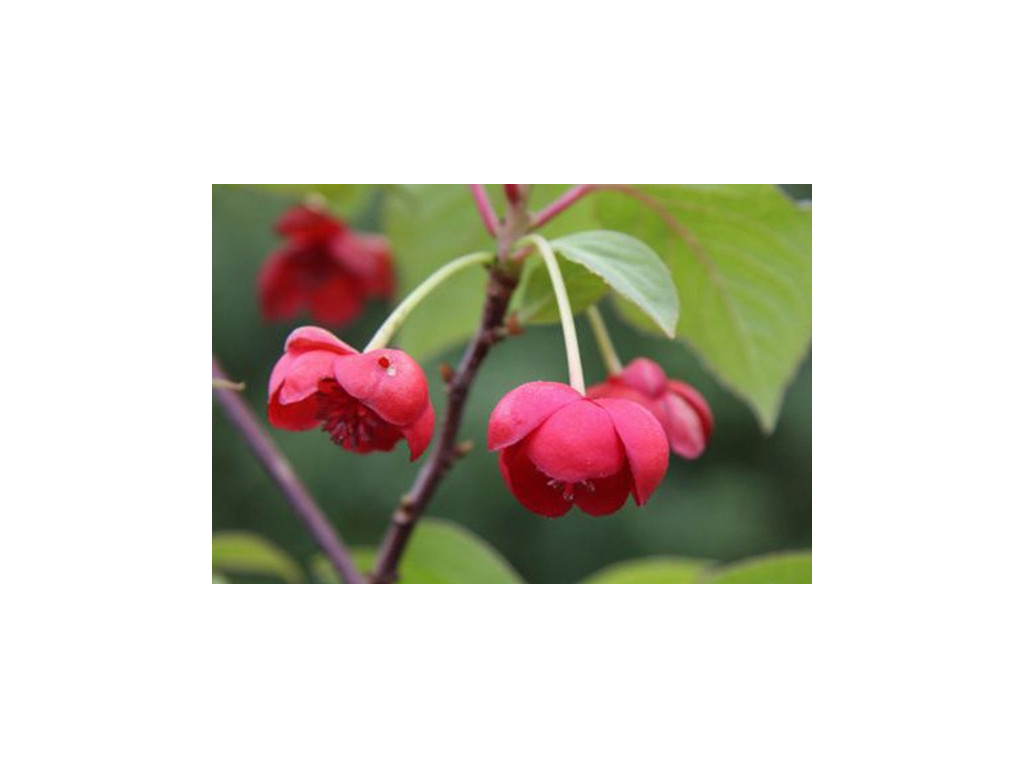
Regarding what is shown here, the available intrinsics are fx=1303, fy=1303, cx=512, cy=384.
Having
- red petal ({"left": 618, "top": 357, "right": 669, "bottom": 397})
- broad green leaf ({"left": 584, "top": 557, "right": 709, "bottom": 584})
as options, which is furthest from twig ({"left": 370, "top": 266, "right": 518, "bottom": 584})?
broad green leaf ({"left": 584, "top": 557, "right": 709, "bottom": 584})

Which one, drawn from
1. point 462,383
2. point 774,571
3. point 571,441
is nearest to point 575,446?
point 571,441

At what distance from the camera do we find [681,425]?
1.06 m

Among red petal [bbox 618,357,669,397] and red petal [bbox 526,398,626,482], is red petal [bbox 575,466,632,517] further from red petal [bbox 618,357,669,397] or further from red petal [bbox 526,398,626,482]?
red petal [bbox 618,357,669,397]

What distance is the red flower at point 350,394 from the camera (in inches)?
34.7

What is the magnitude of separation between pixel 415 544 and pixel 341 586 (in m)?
0.15

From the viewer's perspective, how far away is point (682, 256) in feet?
4.03

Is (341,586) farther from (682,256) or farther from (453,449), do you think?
(682,256)

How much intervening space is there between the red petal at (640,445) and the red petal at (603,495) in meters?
0.03

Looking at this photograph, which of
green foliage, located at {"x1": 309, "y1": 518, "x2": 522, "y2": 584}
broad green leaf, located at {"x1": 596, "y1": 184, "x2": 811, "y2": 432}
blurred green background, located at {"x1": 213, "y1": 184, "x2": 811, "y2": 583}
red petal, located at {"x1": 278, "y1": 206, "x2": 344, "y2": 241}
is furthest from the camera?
blurred green background, located at {"x1": 213, "y1": 184, "x2": 811, "y2": 583}

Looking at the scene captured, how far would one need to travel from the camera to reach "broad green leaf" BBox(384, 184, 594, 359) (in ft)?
4.45

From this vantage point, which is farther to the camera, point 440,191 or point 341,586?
point 440,191

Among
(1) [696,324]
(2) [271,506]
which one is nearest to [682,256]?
(1) [696,324]
